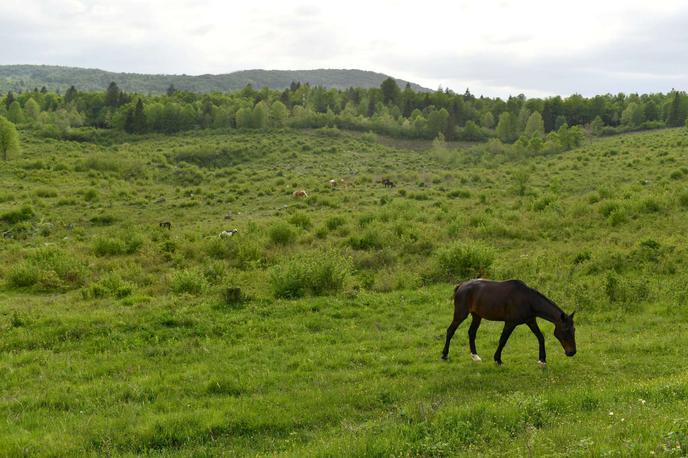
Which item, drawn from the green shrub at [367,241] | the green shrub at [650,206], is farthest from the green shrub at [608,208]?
the green shrub at [367,241]

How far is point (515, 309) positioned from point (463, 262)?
8119 millimetres

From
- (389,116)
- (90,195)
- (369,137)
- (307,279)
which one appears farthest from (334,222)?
(389,116)

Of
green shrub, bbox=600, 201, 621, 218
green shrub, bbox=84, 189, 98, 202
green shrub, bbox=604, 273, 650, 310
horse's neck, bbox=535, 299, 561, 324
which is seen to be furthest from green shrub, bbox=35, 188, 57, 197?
horse's neck, bbox=535, 299, 561, 324

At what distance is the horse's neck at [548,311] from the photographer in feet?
31.6

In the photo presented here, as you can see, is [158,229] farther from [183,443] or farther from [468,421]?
[468,421]

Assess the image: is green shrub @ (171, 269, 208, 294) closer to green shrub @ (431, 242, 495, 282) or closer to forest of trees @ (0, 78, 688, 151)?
green shrub @ (431, 242, 495, 282)

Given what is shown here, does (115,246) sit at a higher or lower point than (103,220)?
higher

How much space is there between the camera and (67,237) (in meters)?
26.1

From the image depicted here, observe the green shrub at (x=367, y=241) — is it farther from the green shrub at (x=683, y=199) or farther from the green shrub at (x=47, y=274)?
the green shrub at (x=683, y=199)

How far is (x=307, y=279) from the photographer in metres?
16.3

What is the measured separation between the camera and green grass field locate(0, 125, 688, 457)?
23.8ft

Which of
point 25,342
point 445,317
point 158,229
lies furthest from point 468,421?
point 158,229

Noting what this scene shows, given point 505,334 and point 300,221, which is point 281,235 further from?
point 505,334

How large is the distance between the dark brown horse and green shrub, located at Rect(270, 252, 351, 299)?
6730 millimetres
